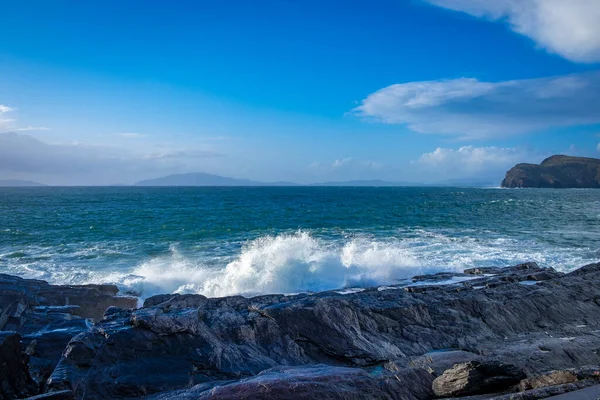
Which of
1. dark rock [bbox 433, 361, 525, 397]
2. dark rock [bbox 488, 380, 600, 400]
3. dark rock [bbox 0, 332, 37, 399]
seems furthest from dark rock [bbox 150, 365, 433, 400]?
dark rock [bbox 0, 332, 37, 399]

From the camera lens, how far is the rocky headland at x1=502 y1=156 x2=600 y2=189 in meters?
166

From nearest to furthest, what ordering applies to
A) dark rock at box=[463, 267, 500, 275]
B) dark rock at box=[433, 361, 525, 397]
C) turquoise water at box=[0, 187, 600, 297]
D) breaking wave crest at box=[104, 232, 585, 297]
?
dark rock at box=[433, 361, 525, 397] < dark rock at box=[463, 267, 500, 275] < breaking wave crest at box=[104, 232, 585, 297] < turquoise water at box=[0, 187, 600, 297]

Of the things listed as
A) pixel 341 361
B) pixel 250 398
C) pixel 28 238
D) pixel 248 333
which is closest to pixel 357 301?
pixel 341 361

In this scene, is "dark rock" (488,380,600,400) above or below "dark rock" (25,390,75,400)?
above

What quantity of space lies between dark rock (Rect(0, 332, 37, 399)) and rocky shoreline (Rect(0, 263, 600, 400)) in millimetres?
18

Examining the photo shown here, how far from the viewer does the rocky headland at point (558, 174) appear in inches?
6555

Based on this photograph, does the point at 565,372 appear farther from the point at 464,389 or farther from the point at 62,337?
the point at 62,337

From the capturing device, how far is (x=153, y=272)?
2083 cm

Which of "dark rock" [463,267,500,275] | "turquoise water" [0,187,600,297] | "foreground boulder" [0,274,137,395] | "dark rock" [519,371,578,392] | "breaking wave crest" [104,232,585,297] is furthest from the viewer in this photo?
"turquoise water" [0,187,600,297]

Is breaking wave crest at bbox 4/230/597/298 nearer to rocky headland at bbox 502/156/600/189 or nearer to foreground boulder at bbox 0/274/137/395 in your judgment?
foreground boulder at bbox 0/274/137/395

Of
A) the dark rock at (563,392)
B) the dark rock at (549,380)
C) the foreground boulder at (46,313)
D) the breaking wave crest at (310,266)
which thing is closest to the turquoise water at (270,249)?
the breaking wave crest at (310,266)

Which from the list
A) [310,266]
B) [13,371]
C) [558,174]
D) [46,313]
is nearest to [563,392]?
[13,371]

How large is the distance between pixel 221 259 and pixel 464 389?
61.3 feet

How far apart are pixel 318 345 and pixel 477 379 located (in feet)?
12.4
